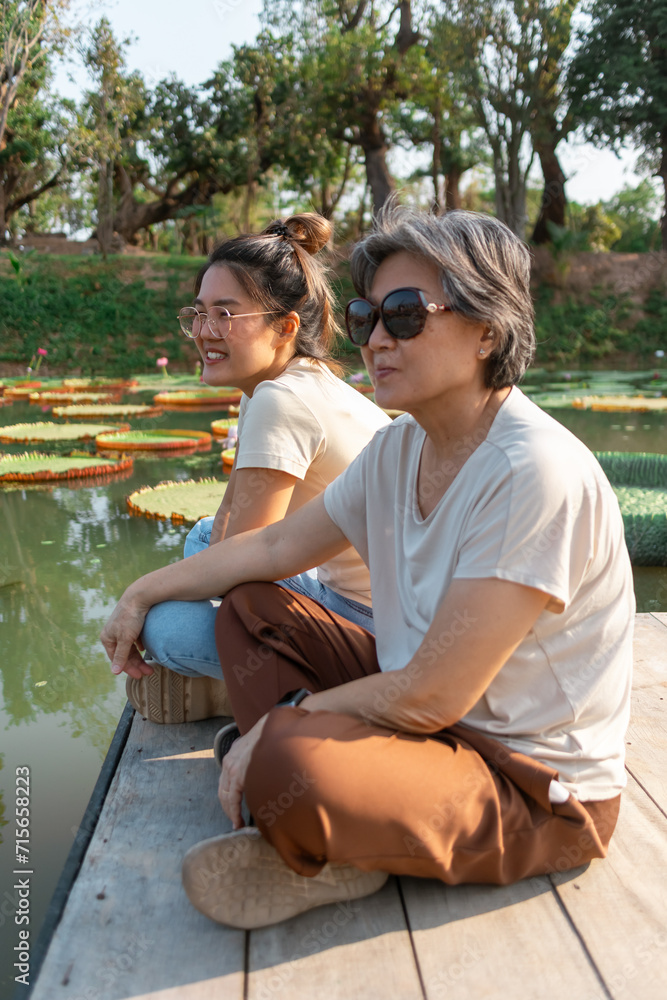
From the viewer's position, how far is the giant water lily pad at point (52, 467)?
5.33m

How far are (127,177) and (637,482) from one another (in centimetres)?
1783

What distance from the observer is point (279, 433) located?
165cm

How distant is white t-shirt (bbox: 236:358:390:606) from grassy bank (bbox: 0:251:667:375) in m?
12.7

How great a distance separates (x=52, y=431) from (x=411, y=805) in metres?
6.71

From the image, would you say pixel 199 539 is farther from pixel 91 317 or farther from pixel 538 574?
pixel 91 317

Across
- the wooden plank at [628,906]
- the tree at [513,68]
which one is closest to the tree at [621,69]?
the tree at [513,68]

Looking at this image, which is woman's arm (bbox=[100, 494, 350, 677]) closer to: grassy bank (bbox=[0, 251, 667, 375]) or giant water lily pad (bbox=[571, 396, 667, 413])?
giant water lily pad (bbox=[571, 396, 667, 413])

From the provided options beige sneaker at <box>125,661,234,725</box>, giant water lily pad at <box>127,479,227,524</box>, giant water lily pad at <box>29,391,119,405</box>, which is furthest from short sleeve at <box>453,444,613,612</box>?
giant water lily pad at <box>29,391,119,405</box>

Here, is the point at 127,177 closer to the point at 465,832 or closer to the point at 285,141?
the point at 285,141

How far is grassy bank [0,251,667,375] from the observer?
45.8 ft

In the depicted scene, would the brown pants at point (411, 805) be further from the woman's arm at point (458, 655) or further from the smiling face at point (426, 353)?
the smiling face at point (426, 353)

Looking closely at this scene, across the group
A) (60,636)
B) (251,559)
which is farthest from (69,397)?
(251,559)

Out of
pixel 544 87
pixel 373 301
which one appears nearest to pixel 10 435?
pixel 373 301

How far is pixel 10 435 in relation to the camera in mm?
6941
